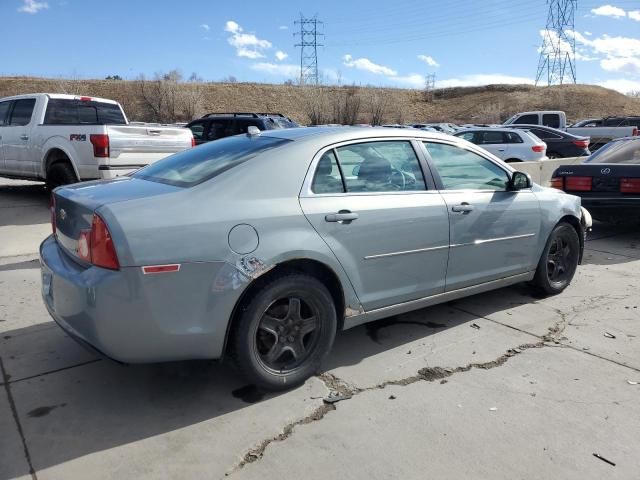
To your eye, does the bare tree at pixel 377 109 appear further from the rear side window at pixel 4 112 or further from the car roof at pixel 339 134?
the car roof at pixel 339 134

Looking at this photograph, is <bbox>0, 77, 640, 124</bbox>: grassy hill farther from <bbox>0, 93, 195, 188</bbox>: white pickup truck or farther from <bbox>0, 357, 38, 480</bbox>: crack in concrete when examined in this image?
<bbox>0, 357, 38, 480</bbox>: crack in concrete

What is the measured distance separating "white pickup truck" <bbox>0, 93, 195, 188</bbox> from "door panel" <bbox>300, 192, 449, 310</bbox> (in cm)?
606

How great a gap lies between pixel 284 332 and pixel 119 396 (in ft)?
3.49

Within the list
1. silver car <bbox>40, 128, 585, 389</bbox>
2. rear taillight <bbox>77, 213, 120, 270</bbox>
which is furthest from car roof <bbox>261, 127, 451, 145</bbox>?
rear taillight <bbox>77, 213, 120, 270</bbox>

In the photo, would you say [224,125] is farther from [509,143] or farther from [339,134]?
[339,134]

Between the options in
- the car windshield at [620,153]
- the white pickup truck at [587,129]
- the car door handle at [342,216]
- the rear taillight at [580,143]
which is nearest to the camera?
the car door handle at [342,216]

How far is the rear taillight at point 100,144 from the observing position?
845 cm

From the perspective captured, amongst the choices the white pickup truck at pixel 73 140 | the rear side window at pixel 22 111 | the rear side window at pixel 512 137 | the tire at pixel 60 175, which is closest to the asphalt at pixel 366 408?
the white pickup truck at pixel 73 140

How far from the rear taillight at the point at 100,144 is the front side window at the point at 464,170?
19.4 ft

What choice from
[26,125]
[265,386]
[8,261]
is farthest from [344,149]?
[26,125]

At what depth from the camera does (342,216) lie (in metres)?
3.50

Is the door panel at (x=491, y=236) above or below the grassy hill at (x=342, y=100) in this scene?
below

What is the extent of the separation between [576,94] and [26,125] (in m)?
68.6

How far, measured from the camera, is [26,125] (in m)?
9.80
